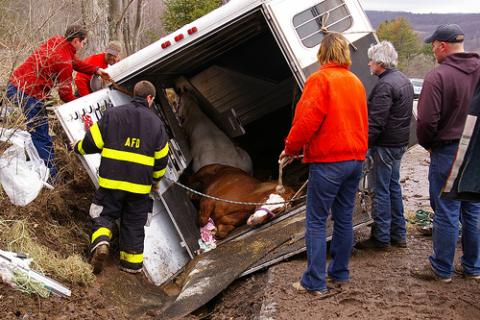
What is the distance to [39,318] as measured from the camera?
4082 mm

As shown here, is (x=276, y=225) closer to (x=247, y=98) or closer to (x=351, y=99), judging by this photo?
(x=351, y=99)

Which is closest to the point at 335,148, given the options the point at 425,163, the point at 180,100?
the point at 180,100

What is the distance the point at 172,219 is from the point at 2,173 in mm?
1836

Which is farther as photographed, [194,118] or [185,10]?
[185,10]

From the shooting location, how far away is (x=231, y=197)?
→ 686cm

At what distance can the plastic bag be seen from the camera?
5.01 meters

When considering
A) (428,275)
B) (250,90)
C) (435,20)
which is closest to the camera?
(428,275)

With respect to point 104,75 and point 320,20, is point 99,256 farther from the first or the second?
point 320,20

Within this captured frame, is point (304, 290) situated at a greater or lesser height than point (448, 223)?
greater

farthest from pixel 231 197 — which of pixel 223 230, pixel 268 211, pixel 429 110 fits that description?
pixel 429 110

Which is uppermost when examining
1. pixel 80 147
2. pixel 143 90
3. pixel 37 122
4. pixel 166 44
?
pixel 166 44

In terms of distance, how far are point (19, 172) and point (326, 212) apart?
9.43 ft

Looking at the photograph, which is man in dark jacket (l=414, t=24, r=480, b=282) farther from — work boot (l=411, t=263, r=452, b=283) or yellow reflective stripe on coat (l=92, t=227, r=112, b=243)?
yellow reflective stripe on coat (l=92, t=227, r=112, b=243)

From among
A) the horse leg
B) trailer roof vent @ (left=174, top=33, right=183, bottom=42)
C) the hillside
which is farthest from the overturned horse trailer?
the hillside
